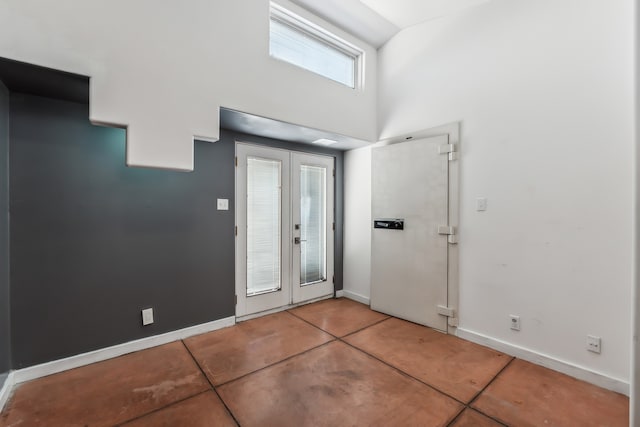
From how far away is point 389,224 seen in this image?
347 centimetres

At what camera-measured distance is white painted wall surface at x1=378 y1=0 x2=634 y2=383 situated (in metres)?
2.02

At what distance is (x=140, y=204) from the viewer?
2.60m

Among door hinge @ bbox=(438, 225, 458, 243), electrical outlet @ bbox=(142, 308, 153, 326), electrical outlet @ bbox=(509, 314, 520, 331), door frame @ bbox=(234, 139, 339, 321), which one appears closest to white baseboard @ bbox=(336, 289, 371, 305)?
door frame @ bbox=(234, 139, 339, 321)

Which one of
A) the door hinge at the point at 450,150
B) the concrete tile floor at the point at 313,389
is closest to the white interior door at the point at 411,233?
the door hinge at the point at 450,150

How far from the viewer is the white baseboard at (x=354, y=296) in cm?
393

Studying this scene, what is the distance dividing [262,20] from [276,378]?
3.24 m

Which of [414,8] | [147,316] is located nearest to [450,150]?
[414,8]

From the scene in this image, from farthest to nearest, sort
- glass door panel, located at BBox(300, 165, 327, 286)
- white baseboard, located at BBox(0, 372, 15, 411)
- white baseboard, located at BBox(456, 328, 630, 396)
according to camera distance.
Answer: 1. glass door panel, located at BBox(300, 165, 327, 286)
2. white baseboard, located at BBox(456, 328, 630, 396)
3. white baseboard, located at BBox(0, 372, 15, 411)

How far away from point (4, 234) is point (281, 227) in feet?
7.89

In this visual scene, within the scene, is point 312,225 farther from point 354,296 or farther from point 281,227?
point 354,296

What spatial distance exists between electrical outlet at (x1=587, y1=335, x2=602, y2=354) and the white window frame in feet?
11.0

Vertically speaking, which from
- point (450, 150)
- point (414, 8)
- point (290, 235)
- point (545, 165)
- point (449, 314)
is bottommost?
point (449, 314)

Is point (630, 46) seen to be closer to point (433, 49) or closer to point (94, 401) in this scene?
point (433, 49)

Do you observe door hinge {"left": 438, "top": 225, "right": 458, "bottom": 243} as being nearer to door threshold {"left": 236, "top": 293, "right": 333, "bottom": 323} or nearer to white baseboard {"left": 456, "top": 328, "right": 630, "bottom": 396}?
white baseboard {"left": 456, "top": 328, "right": 630, "bottom": 396}
